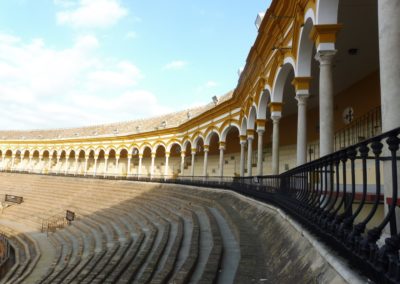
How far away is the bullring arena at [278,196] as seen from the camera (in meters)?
3.18

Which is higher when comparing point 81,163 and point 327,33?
point 327,33

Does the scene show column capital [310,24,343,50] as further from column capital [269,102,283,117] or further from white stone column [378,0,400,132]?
column capital [269,102,283,117]

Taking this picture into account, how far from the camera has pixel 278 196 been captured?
739cm

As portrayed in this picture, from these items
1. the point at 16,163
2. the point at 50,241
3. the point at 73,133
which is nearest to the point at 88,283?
the point at 50,241

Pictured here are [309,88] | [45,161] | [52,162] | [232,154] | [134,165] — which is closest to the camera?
[309,88]

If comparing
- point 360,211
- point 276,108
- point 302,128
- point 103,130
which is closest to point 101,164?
point 103,130

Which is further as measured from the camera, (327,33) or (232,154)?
(232,154)

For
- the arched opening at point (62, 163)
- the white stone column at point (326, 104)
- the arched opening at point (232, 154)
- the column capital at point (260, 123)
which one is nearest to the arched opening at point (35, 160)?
the arched opening at point (62, 163)

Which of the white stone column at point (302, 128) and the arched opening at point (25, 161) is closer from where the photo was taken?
the white stone column at point (302, 128)

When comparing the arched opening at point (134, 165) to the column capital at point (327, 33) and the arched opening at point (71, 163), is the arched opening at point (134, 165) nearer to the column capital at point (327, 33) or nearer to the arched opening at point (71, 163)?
the arched opening at point (71, 163)

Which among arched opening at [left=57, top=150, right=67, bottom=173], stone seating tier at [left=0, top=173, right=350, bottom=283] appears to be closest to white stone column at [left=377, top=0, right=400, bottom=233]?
stone seating tier at [left=0, top=173, right=350, bottom=283]

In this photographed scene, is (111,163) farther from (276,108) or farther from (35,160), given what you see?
(276,108)

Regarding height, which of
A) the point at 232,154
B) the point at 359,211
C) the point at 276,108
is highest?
the point at 276,108

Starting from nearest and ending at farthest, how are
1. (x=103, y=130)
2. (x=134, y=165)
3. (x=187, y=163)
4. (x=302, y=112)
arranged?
(x=302, y=112), (x=187, y=163), (x=134, y=165), (x=103, y=130)
